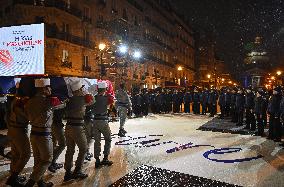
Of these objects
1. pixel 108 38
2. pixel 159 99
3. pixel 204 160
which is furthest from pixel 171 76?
pixel 204 160

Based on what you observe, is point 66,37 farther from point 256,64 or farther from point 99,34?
point 256,64

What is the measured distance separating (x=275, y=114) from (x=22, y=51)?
39.1 ft

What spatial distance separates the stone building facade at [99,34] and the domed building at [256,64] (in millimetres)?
57317

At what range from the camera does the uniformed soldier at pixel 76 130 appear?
705 cm

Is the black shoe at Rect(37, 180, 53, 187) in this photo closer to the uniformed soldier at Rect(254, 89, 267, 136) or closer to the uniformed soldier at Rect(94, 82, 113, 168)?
the uniformed soldier at Rect(94, 82, 113, 168)

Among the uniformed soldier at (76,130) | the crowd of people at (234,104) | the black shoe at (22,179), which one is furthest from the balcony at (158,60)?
the black shoe at (22,179)

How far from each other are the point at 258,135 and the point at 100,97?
7.25m

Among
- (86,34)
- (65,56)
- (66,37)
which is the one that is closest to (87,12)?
(86,34)

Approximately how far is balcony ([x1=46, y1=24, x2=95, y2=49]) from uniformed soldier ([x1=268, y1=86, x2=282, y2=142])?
25.5 metres

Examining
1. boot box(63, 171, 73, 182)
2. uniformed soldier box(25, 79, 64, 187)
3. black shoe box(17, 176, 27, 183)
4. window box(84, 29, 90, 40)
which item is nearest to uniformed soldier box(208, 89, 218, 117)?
boot box(63, 171, 73, 182)

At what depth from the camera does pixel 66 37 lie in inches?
1344

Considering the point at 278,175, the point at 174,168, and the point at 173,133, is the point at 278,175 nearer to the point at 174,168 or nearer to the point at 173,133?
the point at 174,168

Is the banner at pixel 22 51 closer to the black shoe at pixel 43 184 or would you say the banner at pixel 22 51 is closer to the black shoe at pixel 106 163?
the black shoe at pixel 106 163

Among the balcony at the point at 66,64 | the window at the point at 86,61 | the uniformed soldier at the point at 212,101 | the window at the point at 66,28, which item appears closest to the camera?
the uniformed soldier at the point at 212,101
